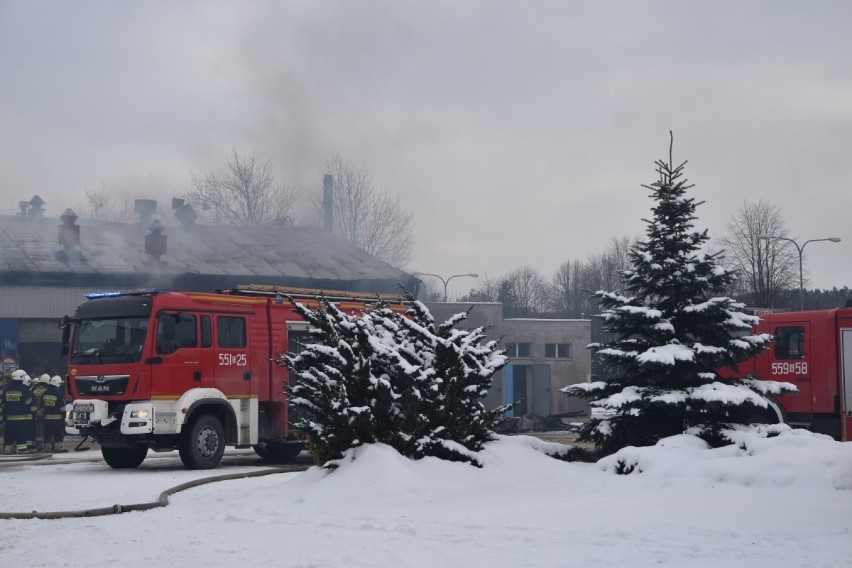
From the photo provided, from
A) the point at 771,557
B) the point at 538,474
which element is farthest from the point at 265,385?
the point at 771,557

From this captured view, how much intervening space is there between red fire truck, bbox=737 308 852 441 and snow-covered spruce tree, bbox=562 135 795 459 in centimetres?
421

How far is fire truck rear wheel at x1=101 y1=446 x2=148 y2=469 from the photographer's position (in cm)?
1755

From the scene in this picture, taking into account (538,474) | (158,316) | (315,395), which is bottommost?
(538,474)

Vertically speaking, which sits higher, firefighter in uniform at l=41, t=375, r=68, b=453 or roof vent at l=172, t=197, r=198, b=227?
roof vent at l=172, t=197, r=198, b=227

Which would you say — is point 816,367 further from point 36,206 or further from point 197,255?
point 36,206

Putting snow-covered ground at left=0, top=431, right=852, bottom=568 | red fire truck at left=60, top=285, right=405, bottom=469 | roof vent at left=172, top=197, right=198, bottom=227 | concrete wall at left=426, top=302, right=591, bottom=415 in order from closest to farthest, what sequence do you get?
snow-covered ground at left=0, top=431, right=852, bottom=568 < red fire truck at left=60, top=285, right=405, bottom=469 < concrete wall at left=426, top=302, right=591, bottom=415 < roof vent at left=172, top=197, right=198, bottom=227

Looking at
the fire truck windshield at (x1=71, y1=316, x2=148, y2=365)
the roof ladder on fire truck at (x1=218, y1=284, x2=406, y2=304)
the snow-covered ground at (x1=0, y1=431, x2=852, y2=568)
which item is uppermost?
the roof ladder on fire truck at (x1=218, y1=284, x2=406, y2=304)

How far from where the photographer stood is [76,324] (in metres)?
17.5

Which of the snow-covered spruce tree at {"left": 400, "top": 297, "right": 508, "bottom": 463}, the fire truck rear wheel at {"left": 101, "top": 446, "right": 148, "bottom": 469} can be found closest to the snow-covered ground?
the snow-covered spruce tree at {"left": 400, "top": 297, "right": 508, "bottom": 463}

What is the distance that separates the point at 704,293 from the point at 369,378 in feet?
16.0

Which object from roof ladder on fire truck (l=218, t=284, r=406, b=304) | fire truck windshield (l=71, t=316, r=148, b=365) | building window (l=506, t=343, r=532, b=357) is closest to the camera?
fire truck windshield (l=71, t=316, r=148, b=365)

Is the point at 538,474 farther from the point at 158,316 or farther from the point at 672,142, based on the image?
the point at 158,316

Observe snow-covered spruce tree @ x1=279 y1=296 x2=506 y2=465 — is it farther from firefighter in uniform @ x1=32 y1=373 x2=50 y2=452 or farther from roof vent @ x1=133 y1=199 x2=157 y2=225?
roof vent @ x1=133 y1=199 x2=157 y2=225

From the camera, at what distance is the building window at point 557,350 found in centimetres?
4738
